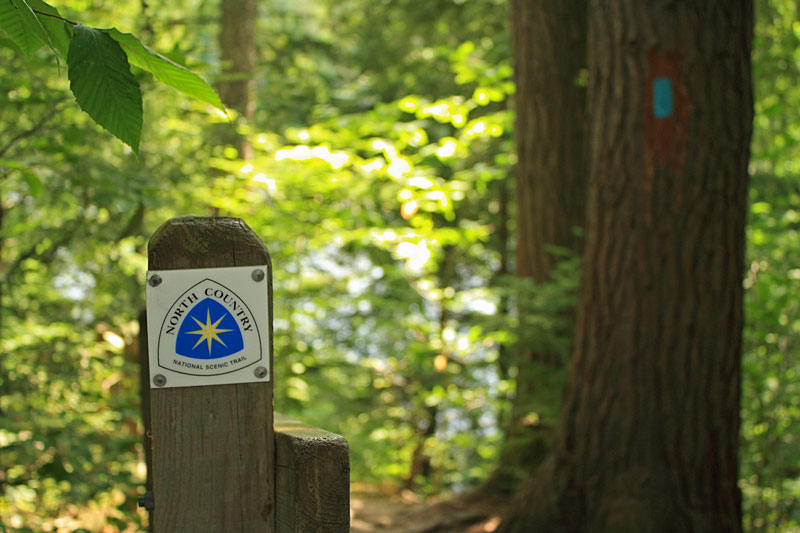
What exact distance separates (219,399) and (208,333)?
0.12 metres

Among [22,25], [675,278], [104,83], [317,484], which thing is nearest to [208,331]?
[317,484]

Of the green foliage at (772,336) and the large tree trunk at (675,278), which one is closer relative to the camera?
the large tree trunk at (675,278)

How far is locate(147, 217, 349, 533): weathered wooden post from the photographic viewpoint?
130 centimetres

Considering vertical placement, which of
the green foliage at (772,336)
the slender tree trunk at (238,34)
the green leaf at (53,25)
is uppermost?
the slender tree trunk at (238,34)

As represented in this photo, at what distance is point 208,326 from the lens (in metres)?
1.33

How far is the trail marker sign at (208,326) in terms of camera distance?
1305 millimetres

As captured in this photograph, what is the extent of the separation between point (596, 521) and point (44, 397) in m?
2.64

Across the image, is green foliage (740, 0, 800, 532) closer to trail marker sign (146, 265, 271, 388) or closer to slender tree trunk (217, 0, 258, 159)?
trail marker sign (146, 265, 271, 388)

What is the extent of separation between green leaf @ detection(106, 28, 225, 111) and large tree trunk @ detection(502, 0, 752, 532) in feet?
7.74

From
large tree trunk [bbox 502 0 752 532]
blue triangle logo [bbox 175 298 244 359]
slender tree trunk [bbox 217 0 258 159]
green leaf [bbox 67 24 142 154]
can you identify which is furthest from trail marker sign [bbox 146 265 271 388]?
slender tree trunk [bbox 217 0 258 159]

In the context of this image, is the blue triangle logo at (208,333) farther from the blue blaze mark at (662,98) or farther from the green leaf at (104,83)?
the blue blaze mark at (662,98)

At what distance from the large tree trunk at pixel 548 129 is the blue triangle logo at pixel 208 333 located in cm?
397

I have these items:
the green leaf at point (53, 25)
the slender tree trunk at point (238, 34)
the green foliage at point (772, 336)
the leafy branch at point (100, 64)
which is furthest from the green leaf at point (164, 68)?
the slender tree trunk at point (238, 34)

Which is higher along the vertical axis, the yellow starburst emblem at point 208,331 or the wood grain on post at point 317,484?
the yellow starburst emblem at point 208,331
